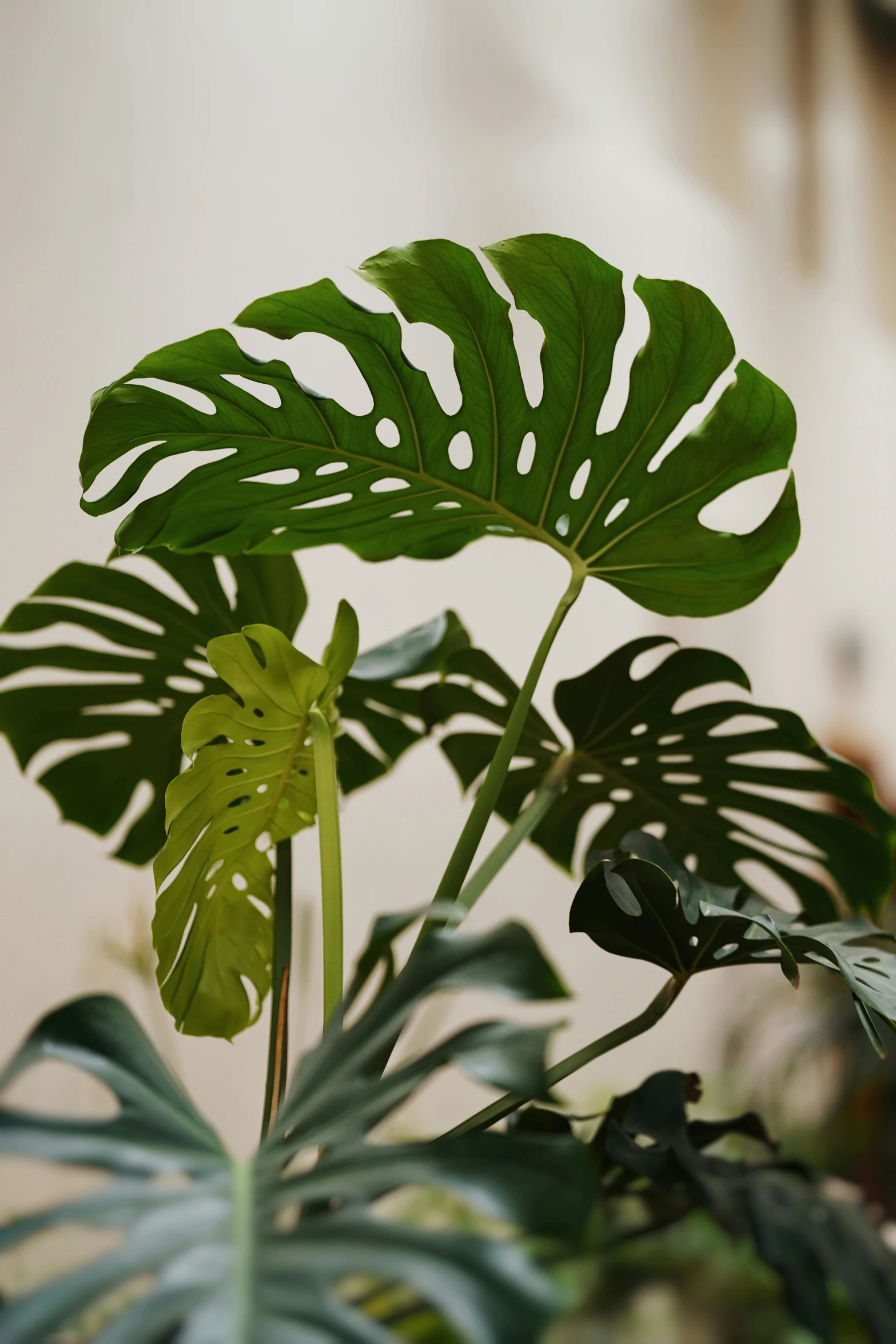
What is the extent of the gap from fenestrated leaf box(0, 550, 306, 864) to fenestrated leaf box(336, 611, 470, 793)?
78 millimetres

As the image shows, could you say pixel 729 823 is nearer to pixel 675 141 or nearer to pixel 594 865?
pixel 594 865

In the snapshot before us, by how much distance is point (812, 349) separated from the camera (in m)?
2.51

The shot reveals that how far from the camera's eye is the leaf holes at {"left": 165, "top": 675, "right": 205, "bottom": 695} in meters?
0.85

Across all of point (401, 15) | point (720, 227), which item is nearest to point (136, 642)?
point (401, 15)

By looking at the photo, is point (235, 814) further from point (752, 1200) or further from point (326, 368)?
point (326, 368)

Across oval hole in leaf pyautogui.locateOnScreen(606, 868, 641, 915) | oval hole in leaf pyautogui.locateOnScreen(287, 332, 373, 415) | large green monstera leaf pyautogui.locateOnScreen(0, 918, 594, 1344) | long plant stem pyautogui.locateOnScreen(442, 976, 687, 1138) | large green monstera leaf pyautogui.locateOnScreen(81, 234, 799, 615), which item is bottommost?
long plant stem pyautogui.locateOnScreen(442, 976, 687, 1138)

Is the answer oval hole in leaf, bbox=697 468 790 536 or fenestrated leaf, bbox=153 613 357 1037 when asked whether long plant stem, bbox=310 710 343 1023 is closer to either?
fenestrated leaf, bbox=153 613 357 1037

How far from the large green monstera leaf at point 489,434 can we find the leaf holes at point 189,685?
0.16 meters

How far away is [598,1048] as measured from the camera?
0.60 m

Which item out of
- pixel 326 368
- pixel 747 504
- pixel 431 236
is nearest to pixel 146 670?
pixel 326 368

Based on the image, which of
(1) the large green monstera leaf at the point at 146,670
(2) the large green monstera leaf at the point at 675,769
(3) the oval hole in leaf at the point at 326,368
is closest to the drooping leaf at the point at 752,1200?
(2) the large green monstera leaf at the point at 675,769

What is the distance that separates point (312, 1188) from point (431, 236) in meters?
1.84

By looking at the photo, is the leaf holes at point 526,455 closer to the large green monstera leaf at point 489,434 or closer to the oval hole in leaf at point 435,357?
the large green monstera leaf at point 489,434

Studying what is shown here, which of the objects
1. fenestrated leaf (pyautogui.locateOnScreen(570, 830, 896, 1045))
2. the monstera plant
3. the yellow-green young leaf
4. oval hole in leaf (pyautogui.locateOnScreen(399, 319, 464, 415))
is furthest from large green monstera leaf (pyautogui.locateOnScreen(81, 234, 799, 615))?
oval hole in leaf (pyautogui.locateOnScreen(399, 319, 464, 415))
